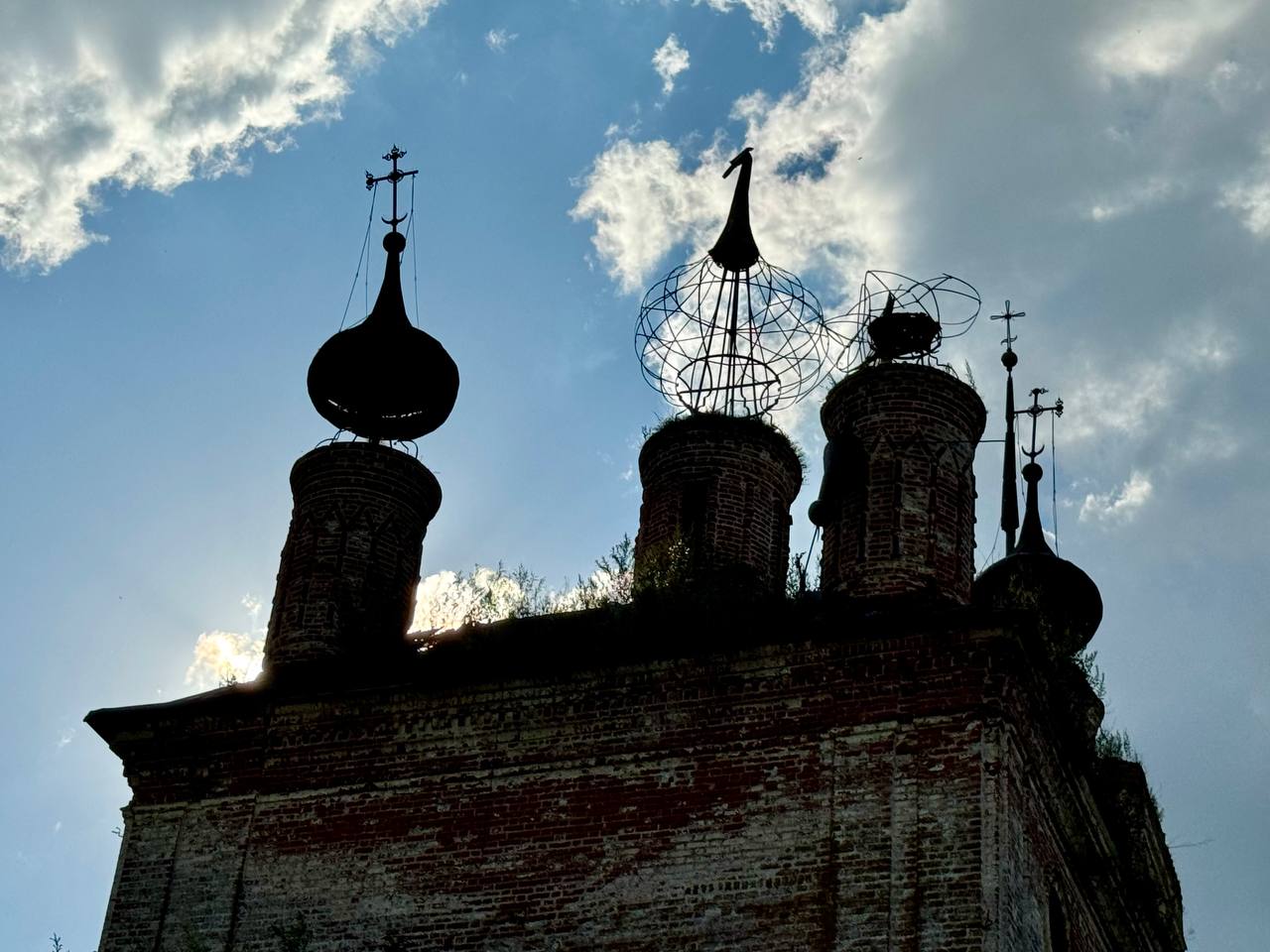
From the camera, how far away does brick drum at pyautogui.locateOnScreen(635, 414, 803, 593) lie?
17.1m

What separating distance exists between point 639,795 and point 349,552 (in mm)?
3953

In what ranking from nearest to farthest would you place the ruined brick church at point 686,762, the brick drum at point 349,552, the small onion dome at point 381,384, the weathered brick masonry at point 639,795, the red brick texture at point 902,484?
the weathered brick masonry at point 639,795 → the ruined brick church at point 686,762 → the red brick texture at point 902,484 → the brick drum at point 349,552 → the small onion dome at point 381,384

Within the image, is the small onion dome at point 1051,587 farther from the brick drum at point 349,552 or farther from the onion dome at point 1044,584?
the brick drum at point 349,552

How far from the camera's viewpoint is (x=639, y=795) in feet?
46.4

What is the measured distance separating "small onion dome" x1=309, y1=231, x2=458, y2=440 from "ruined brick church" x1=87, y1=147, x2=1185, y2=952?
1.12 m

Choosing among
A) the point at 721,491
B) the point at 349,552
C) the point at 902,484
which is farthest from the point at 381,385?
the point at 902,484

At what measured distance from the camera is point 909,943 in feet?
42.3

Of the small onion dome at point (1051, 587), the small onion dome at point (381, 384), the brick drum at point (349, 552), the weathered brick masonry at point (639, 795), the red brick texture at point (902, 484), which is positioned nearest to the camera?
the weathered brick masonry at point (639, 795)

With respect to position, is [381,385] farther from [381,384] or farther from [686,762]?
[686,762]

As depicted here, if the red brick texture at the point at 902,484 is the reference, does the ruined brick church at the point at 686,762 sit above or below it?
below

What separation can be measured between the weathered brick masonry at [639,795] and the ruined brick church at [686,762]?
0.7 inches

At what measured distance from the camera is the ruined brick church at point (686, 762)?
13.5 metres

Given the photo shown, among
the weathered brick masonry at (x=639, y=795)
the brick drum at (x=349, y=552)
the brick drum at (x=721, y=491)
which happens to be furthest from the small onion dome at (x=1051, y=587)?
the brick drum at (x=349, y=552)

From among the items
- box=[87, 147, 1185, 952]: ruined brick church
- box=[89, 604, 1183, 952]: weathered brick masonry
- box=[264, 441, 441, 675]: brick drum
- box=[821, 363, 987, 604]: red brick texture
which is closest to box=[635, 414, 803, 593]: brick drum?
box=[87, 147, 1185, 952]: ruined brick church
